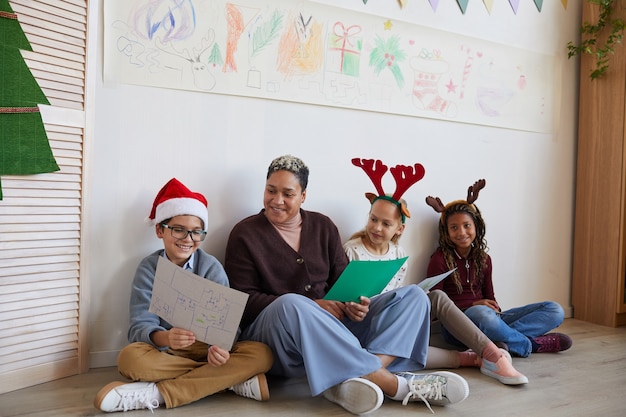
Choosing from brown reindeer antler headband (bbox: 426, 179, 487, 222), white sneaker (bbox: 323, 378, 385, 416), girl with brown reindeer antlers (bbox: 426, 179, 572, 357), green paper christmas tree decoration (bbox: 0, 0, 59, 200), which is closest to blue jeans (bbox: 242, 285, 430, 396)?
white sneaker (bbox: 323, 378, 385, 416)

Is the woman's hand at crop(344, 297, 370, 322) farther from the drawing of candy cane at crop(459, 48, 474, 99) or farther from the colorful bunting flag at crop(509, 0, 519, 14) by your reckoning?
the colorful bunting flag at crop(509, 0, 519, 14)

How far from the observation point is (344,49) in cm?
230

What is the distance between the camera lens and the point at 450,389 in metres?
1.62

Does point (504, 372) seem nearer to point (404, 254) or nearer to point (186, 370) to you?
point (404, 254)

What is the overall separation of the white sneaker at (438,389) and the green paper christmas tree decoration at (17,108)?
1.23 meters

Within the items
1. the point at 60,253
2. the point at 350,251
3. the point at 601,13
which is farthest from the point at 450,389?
the point at 601,13

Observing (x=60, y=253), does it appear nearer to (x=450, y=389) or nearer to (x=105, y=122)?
(x=105, y=122)

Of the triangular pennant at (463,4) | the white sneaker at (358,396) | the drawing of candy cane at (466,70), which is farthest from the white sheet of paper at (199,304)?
the triangular pennant at (463,4)

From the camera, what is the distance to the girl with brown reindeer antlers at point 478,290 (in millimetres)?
2205

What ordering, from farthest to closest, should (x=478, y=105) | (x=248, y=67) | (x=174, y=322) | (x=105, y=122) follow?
1. (x=478, y=105)
2. (x=248, y=67)
3. (x=105, y=122)
4. (x=174, y=322)

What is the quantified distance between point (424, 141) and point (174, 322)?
1426 millimetres

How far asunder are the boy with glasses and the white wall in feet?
0.54

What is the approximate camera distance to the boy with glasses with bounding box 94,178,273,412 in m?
1.55

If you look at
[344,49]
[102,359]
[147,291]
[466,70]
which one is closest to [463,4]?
[466,70]
